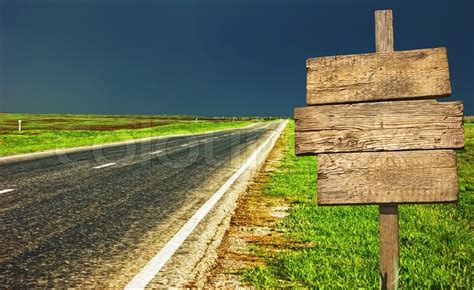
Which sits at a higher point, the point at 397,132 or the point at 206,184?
the point at 397,132

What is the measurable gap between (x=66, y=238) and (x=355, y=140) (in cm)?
353

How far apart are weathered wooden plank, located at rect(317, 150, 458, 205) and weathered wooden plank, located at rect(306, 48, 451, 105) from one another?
43 centimetres

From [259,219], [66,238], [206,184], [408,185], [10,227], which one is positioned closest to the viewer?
[408,185]

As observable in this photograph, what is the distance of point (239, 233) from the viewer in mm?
5676

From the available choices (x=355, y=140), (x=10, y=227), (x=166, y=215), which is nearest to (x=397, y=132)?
(x=355, y=140)

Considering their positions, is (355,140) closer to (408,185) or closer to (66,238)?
(408,185)

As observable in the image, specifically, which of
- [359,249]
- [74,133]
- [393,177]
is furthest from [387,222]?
[74,133]

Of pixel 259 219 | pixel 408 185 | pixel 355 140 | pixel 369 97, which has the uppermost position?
pixel 369 97

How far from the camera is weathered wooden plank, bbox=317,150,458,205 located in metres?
3.24

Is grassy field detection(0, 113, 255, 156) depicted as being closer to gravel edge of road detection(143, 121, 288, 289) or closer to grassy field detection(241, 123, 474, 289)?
gravel edge of road detection(143, 121, 288, 289)

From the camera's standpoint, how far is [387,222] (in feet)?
11.1

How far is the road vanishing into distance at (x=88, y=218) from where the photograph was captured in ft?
13.4

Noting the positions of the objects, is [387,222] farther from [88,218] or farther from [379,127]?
[88,218]

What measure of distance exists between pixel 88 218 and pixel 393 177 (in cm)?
439
